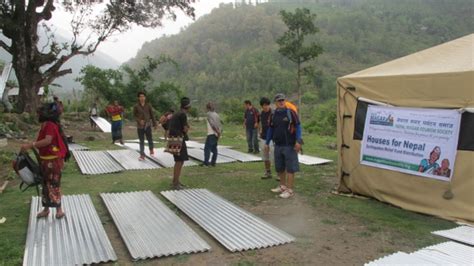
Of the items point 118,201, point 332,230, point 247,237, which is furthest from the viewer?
point 118,201

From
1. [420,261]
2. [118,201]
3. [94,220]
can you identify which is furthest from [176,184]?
[420,261]

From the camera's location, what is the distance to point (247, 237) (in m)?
4.84

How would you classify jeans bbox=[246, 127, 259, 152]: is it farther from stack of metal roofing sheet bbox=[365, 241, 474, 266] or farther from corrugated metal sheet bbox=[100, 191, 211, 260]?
stack of metal roofing sheet bbox=[365, 241, 474, 266]

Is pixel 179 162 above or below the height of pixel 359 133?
below

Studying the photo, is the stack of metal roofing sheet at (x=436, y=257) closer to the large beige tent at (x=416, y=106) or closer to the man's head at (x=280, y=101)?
the large beige tent at (x=416, y=106)

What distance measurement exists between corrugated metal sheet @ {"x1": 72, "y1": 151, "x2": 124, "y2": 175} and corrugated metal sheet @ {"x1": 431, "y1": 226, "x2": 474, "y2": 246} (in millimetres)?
6522

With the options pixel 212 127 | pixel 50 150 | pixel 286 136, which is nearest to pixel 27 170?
pixel 50 150

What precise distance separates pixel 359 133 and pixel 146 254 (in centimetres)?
409

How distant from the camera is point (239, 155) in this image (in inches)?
444

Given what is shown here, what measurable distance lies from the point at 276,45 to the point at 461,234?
2714 inches

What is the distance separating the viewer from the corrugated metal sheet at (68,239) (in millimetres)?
4145

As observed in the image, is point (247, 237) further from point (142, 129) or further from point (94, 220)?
point (142, 129)

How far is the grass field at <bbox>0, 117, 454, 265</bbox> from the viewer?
4504 mm

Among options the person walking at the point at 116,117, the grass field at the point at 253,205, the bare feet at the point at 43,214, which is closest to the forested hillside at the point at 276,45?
the person walking at the point at 116,117
